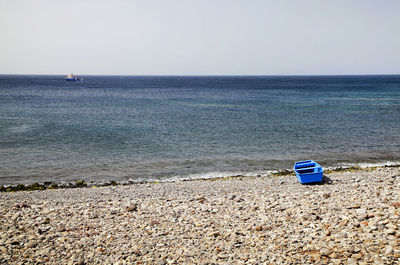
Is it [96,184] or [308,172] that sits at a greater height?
[308,172]

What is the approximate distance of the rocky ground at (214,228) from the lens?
916 cm

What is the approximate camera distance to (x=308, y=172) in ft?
64.2

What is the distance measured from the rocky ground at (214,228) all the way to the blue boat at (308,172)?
87.1 inches

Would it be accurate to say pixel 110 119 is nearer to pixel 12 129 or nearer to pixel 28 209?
pixel 12 129

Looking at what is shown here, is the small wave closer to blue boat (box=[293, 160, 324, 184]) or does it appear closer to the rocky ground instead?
the rocky ground

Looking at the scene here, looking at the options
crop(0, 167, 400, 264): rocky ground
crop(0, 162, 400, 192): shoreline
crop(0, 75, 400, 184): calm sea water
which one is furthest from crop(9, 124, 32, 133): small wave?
crop(0, 167, 400, 264): rocky ground

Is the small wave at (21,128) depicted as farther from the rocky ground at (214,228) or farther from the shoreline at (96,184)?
the rocky ground at (214,228)

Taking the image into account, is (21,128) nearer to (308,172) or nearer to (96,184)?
(96,184)

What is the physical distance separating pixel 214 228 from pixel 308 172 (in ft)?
35.3

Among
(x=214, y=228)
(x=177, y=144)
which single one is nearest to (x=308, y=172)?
(x=214, y=228)

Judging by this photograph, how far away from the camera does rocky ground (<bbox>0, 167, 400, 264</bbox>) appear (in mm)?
9164

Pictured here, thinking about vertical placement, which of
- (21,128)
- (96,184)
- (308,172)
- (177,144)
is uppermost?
(21,128)

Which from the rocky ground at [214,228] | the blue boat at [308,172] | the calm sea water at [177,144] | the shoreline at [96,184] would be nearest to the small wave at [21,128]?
the calm sea water at [177,144]

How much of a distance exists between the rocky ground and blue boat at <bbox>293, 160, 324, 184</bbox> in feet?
7.26
